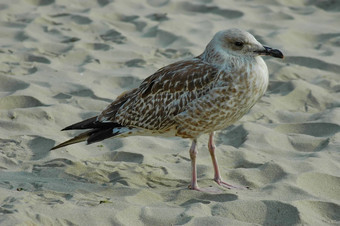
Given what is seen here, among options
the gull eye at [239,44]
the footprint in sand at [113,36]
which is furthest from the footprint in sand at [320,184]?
the footprint in sand at [113,36]

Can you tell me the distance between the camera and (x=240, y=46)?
5.89m

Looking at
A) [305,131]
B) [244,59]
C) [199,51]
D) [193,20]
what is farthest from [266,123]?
[193,20]

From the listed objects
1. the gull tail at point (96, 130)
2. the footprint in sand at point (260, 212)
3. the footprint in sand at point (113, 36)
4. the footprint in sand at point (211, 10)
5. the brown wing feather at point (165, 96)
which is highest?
the brown wing feather at point (165, 96)

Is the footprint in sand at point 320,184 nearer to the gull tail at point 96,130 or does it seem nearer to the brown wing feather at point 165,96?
the brown wing feather at point 165,96

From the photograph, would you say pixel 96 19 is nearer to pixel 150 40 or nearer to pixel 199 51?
pixel 150 40

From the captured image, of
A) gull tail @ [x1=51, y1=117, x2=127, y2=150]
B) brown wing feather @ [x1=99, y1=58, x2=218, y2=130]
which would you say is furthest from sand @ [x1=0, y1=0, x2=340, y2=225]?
brown wing feather @ [x1=99, y1=58, x2=218, y2=130]

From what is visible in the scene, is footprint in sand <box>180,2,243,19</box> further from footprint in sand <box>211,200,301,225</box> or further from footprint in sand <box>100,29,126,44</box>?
footprint in sand <box>211,200,301,225</box>

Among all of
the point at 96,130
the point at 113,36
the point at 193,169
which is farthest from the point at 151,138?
the point at 113,36

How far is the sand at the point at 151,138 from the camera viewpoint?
5.17m

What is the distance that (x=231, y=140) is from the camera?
22.6 feet

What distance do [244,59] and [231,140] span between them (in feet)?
4.20

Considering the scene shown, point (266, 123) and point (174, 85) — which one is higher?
point (174, 85)

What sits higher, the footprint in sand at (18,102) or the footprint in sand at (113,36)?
the footprint in sand at (18,102)

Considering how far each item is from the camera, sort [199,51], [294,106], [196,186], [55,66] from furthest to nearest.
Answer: [199,51]
[55,66]
[294,106]
[196,186]
